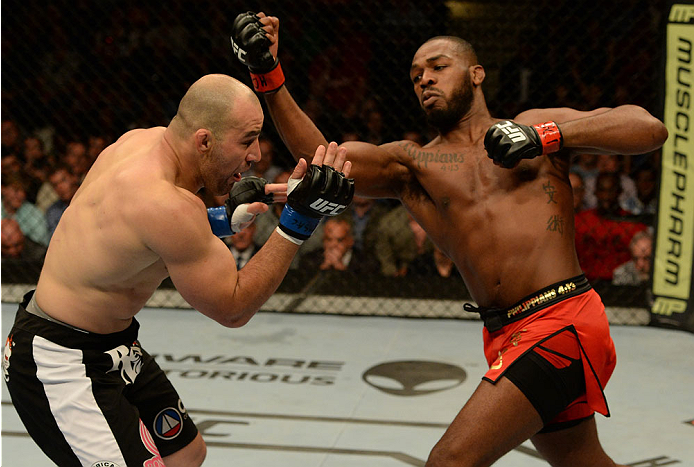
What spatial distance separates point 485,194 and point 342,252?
276 cm

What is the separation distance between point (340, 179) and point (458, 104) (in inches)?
25.1

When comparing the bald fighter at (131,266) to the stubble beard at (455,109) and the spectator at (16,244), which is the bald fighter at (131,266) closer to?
Answer: the stubble beard at (455,109)

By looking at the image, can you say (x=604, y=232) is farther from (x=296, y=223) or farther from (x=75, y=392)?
(x=75, y=392)

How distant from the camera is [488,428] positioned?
183 centimetres

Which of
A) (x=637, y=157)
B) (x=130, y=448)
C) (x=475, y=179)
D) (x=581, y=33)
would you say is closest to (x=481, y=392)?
(x=475, y=179)

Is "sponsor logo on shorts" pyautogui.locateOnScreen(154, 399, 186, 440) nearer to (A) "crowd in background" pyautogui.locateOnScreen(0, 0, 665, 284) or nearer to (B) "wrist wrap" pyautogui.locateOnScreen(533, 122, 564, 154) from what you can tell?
(B) "wrist wrap" pyautogui.locateOnScreen(533, 122, 564, 154)

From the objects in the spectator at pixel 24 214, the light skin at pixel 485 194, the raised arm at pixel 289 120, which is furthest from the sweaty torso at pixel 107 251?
the spectator at pixel 24 214

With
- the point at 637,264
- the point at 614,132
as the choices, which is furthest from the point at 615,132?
the point at 637,264

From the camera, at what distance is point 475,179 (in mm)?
2174

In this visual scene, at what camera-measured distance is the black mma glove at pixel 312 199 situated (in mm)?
1754

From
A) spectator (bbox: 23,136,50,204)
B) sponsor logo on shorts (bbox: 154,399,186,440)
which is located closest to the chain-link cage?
spectator (bbox: 23,136,50,204)

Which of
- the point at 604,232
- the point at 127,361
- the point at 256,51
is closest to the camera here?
the point at 127,361

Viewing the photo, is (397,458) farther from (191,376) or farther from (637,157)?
(637,157)

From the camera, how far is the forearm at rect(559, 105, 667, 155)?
2004mm
